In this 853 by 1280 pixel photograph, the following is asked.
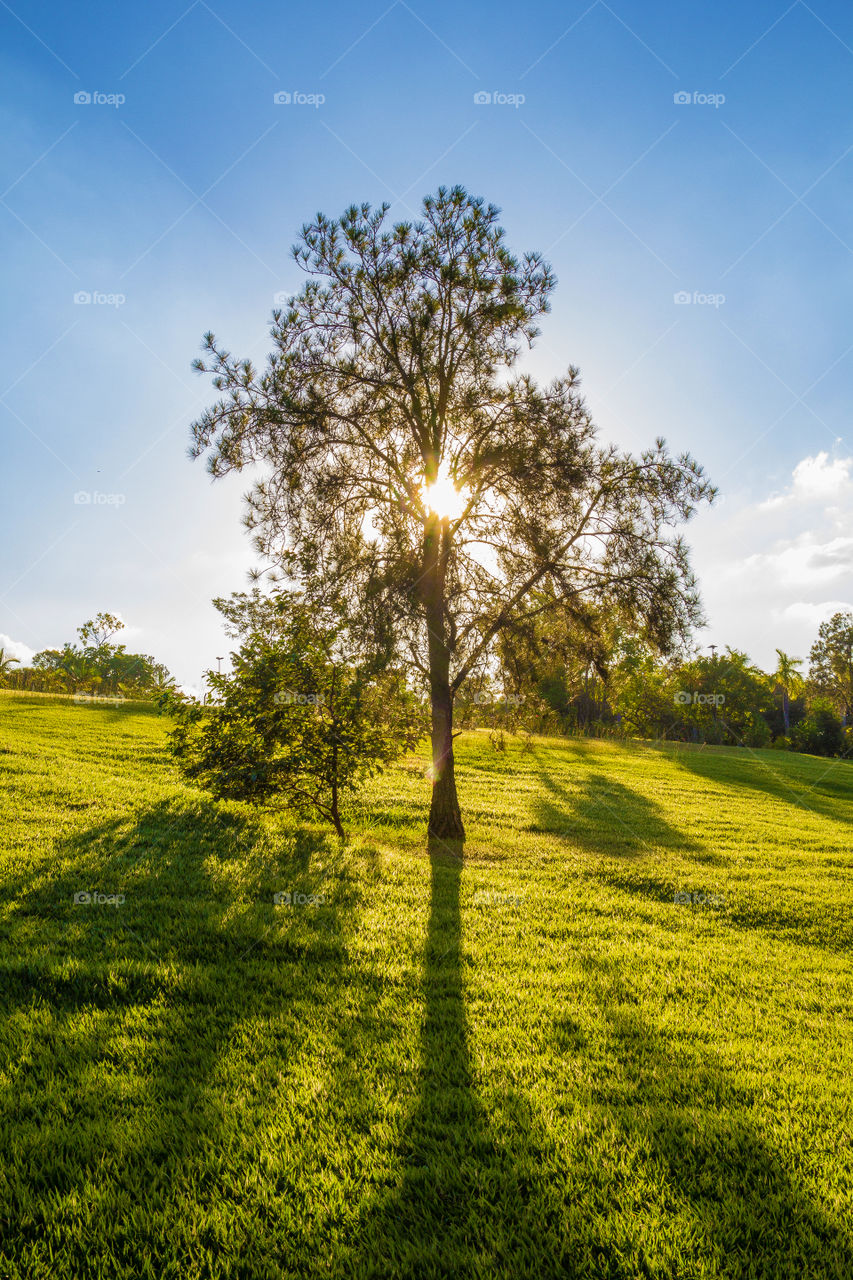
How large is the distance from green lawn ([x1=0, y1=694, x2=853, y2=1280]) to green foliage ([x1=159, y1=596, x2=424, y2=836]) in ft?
4.01

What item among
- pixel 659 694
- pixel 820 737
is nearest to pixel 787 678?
pixel 820 737

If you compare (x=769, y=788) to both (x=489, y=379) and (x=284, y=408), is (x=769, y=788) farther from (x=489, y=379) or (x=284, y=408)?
(x=284, y=408)

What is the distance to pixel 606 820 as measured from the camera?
1542cm

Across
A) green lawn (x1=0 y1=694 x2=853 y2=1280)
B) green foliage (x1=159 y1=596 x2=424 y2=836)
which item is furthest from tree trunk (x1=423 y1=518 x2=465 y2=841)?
green lawn (x1=0 y1=694 x2=853 y2=1280)

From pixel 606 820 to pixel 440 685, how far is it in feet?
25.8

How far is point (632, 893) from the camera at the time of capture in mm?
9164
